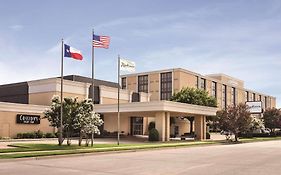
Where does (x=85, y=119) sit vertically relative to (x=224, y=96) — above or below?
below

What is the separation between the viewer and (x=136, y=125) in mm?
69312

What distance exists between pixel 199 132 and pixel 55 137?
71.0 feet

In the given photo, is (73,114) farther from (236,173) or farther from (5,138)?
(236,173)

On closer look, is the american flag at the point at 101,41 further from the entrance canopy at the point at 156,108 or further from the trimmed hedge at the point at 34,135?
the trimmed hedge at the point at 34,135

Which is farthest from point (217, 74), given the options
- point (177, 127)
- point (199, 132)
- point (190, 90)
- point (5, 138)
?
point (5, 138)

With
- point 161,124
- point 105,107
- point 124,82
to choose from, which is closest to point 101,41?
point 161,124

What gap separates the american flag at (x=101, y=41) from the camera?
34.2 meters

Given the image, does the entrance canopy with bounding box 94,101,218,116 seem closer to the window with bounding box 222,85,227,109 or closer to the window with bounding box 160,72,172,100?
the window with bounding box 160,72,172,100

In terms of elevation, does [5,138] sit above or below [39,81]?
below

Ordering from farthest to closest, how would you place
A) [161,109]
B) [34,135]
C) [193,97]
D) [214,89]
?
1. [214,89]
2. [193,97]
3. [34,135]
4. [161,109]

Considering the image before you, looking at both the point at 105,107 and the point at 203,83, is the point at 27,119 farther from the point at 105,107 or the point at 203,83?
the point at 203,83

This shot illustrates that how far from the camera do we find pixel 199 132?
189 feet

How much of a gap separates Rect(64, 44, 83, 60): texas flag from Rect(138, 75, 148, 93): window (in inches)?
2988

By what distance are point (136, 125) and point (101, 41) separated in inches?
1450
